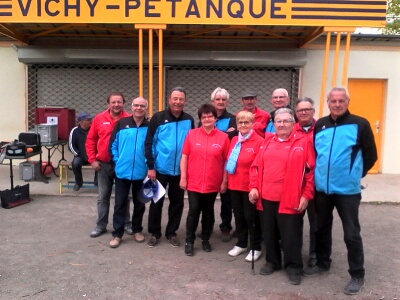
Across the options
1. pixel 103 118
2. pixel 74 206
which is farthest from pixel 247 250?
pixel 74 206

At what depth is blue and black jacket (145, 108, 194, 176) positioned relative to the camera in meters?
4.41

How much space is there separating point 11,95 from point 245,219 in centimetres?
659

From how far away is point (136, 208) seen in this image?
476 cm

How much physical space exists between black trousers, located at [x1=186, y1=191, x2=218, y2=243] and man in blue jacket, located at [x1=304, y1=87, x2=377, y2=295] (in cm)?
118

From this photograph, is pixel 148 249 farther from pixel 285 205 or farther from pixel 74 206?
pixel 74 206

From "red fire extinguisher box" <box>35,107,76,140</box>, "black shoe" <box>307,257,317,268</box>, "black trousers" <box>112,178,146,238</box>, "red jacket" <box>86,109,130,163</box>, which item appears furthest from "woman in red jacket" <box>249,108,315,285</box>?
"red fire extinguisher box" <box>35,107,76,140</box>

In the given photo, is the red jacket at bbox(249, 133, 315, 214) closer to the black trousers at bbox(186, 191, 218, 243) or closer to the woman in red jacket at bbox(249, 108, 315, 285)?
the woman in red jacket at bbox(249, 108, 315, 285)

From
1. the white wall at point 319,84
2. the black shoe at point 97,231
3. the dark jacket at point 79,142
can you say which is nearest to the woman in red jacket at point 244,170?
the black shoe at point 97,231

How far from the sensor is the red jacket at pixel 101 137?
15.4 ft

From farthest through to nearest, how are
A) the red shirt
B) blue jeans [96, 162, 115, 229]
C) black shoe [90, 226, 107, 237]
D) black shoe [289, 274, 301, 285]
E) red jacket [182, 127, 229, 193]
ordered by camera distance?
black shoe [90, 226, 107, 237]
blue jeans [96, 162, 115, 229]
red jacket [182, 127, 229, 193]
black shoe [289, 274, 301, 285]
the red shirt

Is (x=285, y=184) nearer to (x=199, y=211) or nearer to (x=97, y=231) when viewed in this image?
(x=199, y=211)

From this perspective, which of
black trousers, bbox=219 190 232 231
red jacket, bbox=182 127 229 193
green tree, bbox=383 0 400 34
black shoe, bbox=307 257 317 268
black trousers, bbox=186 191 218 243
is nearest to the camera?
black shoe, bbox=307 257 317 268

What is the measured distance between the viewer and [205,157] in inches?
165

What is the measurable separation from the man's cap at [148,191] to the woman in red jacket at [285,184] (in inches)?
44.3
